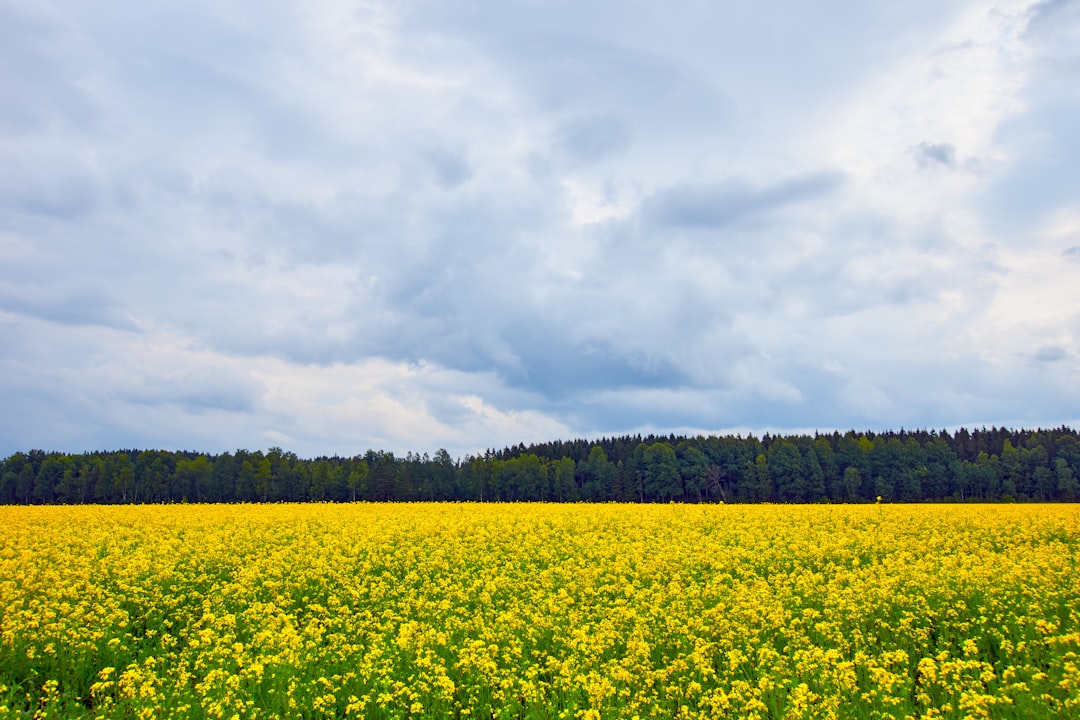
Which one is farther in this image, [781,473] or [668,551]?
[781,473]

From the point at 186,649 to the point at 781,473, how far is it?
99939 mm

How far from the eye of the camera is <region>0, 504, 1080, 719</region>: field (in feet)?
26.1

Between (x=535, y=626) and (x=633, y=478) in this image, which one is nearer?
(x=535, y=626)

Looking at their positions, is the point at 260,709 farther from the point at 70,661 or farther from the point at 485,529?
the point at 485,529

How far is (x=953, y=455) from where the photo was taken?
341 ft

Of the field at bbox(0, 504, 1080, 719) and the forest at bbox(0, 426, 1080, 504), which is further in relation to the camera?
the forest at bbox(0, 426, 1080, 504)

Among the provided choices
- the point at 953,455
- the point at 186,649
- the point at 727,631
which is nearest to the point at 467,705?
the point at 727,631

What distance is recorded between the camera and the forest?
97.9m

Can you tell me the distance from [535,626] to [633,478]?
305ft

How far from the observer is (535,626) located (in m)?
10.7

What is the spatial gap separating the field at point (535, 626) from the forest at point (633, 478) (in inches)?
3211

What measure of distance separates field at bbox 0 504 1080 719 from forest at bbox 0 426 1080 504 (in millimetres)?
81558

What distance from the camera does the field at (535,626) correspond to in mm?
7941

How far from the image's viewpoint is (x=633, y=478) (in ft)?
332
